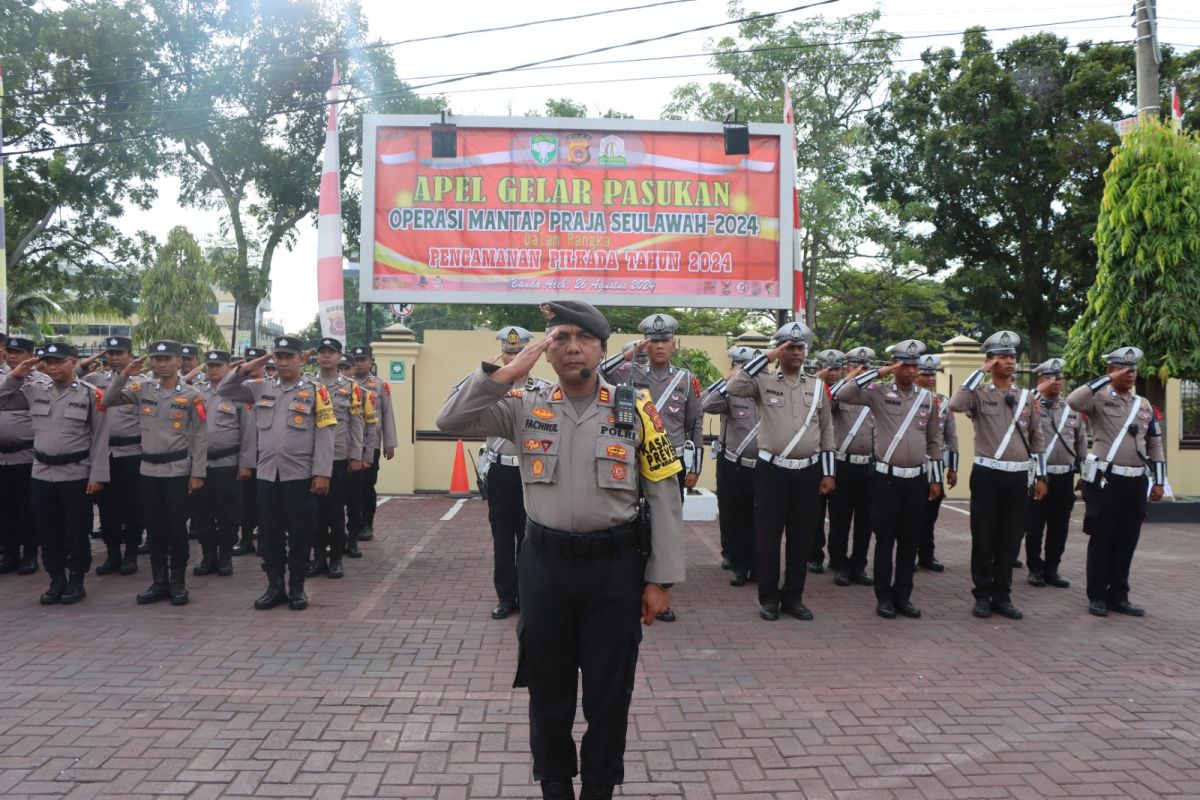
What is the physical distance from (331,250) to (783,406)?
774cm

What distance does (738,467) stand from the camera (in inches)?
290

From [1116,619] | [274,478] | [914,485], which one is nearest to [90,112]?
[274,478]

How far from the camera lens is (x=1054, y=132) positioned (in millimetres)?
20922

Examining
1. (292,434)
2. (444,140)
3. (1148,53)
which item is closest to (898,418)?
(292,434)

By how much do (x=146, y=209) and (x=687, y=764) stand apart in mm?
23070

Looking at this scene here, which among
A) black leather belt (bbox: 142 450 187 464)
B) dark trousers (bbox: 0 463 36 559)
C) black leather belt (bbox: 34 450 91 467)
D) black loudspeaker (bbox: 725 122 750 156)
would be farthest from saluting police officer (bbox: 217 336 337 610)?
black loudspeaker (bbox: 725 122 750 156)

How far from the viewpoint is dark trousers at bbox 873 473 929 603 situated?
6.09 metres

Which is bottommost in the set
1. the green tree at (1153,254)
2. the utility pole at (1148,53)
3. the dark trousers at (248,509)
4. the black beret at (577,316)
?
the dark trousers at (248,509)

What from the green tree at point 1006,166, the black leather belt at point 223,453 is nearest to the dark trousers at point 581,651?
the black leather belt at point 223,453

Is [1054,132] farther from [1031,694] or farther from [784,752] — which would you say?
[784,752]

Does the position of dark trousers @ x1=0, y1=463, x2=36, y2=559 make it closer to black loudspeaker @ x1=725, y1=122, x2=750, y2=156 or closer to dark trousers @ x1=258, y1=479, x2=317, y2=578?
dark trousers @ x1=258, y1=479, x2=317, y2=578

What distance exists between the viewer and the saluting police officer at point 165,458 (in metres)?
6.15

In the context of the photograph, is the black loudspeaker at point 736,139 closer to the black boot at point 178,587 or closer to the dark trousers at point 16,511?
the black boot at point 178,587

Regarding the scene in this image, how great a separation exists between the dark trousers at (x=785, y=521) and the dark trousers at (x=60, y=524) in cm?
501
